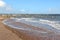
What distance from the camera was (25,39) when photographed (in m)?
7.13

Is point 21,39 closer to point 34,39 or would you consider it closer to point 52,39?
point 34,39

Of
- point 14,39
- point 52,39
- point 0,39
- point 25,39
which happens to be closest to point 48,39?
point 52,39

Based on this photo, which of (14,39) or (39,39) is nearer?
(39,39)

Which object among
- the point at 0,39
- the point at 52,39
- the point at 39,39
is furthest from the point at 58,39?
the point at 0,39

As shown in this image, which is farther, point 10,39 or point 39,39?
point 10,39

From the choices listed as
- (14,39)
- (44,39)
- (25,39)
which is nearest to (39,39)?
(44,39)

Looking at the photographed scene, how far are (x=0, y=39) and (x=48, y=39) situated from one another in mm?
2208

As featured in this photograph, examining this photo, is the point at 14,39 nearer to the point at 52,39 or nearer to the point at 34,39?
the point at 34,39

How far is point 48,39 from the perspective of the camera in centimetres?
666

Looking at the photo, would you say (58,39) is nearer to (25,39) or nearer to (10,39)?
(25,39)

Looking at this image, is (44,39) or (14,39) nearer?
(44,39)

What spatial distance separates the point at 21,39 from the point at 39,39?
913 mm

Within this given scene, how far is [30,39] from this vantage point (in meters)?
6.97

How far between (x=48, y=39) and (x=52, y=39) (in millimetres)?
170
